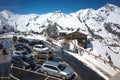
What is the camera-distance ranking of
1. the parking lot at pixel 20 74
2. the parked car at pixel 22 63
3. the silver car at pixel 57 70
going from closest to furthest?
the silver car at pixel 57 70 → the parking lot at pixel 20 74 → the parked car at pixel 22 63

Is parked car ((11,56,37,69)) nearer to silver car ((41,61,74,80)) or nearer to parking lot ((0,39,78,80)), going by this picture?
parking lot ((0,39,78,80))

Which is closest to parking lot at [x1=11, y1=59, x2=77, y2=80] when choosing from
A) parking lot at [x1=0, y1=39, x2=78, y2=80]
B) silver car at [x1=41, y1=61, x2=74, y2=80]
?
parking lot at [x1=0, y1=39, x2=78, y2=80]

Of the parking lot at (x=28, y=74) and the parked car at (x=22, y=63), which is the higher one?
the parked car at (x=22, y=63)

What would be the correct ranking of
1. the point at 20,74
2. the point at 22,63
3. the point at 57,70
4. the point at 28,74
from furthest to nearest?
the point at 22,63
the point at 28,74
the point at 20,74
the point at 57,70

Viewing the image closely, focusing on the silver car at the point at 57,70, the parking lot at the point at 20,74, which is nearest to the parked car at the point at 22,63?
the parking lot at the point at 20,74

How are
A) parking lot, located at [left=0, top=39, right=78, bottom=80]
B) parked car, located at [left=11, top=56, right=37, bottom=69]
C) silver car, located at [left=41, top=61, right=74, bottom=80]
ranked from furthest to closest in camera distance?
1. parked car, located at [left=11, top=56, right=37, bottom=69]
2. parking lot, located at [left=0, top=39, right=78, bottom=80]
3. silver car, located at [left=41, top=61, right=74, bottom=80]

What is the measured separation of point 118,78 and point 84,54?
1911 cm

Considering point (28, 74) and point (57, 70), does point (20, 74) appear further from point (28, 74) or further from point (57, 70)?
point (57, 70)

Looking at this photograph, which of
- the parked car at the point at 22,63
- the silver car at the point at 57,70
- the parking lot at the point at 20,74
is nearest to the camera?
the silver car at the point at 57,70

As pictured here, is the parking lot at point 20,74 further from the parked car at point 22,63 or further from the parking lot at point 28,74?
the parked car at point 22,63

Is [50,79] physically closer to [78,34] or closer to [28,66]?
[28,66]

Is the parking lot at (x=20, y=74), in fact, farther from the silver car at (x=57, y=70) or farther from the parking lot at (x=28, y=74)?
the silver car at (x=57, y=70)

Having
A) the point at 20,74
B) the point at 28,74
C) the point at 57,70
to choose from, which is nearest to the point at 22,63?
the point at 20,74

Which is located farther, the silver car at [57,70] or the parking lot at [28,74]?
the parking lot at [28,74]
